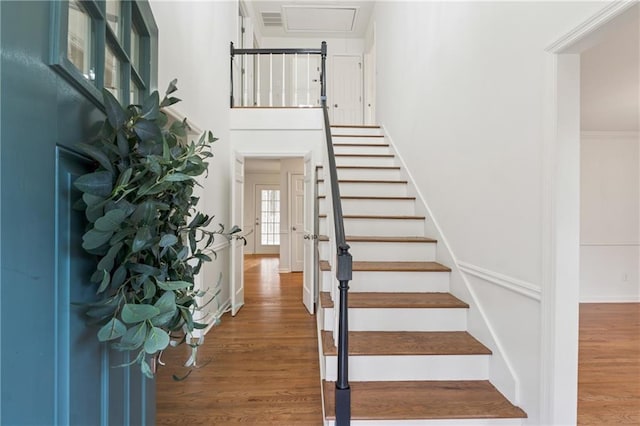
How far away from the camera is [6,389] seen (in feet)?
2.08

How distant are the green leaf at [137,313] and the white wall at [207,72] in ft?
6.45

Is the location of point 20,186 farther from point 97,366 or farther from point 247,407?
point 247,407

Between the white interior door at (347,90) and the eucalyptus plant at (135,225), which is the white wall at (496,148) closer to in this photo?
the eucalyptus plant at (135,225)

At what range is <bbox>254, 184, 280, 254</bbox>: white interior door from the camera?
10.1 metres

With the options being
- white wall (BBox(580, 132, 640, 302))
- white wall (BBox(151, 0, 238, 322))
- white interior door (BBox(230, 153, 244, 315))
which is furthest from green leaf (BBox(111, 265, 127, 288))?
white wall (BBox(580, 132, 640, 302))

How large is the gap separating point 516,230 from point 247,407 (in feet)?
6.27

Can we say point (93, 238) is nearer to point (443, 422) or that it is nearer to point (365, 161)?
point (443, 422)

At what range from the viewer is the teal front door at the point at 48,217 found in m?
0.64

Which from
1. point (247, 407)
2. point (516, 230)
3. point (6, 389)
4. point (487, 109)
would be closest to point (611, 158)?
point (487, 109)

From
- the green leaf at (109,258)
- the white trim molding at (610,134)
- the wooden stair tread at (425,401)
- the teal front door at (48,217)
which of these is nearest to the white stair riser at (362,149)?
the white trim molding at (610,134)

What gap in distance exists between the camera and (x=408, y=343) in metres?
2.04

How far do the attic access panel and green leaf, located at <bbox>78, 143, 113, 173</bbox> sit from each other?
20.3 feet

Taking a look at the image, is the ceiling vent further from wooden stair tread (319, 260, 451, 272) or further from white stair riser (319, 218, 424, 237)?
wooden stair tread (319, 260, 451, 272)

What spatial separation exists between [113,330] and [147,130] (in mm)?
518
